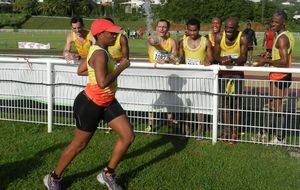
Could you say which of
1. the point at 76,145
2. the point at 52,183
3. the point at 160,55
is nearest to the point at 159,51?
the point at 160,55

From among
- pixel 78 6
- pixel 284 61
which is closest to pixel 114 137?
pixel 284 61

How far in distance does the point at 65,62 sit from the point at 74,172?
244 centimetres

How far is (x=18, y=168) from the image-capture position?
616 cm

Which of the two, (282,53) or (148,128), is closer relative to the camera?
(282,53)

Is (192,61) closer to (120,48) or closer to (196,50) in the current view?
(196,50)

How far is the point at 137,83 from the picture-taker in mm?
7746

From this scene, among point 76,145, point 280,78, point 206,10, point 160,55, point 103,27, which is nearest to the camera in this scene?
point 103,27

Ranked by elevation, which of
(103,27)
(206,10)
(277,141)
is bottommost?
(277,141)

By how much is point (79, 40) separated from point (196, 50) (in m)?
1.94

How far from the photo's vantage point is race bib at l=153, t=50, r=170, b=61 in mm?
7613

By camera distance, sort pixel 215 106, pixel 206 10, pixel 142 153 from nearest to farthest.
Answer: pixel 142 153, pixel 215 106, pixel 206 10

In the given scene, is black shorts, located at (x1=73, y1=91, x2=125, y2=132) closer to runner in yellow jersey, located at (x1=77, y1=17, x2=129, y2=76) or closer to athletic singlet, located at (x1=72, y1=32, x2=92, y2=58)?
runner in yellow jersey, located at (x1=77, y1=17, x2=129, y2=76)

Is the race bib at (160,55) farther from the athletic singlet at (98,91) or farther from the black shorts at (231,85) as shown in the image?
the athletic singlet at (98,91)

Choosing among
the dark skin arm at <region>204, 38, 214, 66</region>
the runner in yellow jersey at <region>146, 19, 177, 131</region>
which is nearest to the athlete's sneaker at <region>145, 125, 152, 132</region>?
the runner in yellow jersey at <region>146, 19, 177, 131</region>
